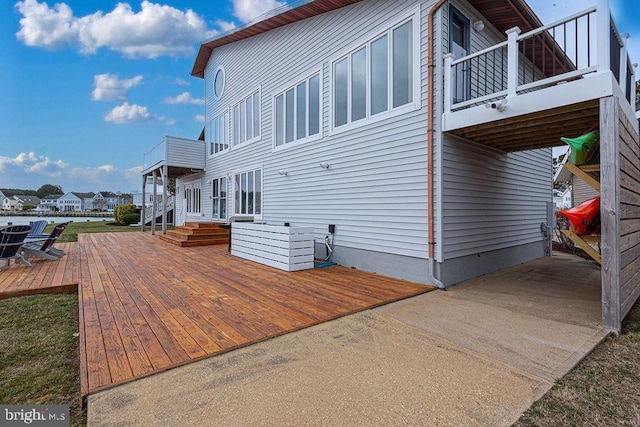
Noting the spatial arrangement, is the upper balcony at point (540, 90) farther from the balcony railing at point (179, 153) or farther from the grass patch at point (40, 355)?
the balcony railing at point (179, 153)

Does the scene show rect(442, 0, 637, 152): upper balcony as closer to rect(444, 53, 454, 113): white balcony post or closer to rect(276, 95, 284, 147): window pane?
rect(444, 53, 454, 113): white balcony post

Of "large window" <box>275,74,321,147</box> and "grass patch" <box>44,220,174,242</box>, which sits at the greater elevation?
"large window" <box>275,74,321,147</box>

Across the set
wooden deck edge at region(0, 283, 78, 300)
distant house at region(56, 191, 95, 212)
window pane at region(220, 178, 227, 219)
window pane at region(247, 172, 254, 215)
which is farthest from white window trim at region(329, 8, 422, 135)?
distant house at region(56, 191, 95, 212)

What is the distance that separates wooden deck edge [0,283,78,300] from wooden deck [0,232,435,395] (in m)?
0.22

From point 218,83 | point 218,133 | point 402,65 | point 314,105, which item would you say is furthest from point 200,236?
point 402,65

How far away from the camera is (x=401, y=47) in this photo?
5.71 m

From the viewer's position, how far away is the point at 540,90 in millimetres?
4031

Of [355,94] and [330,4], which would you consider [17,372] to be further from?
[330,4]

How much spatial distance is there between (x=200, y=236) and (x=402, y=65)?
8.19 meters

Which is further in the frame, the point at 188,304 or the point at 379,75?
the point at 379,75

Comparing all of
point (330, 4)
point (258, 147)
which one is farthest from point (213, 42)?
point (330, 4)

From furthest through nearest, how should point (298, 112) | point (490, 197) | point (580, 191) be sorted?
point (580, 191), point (298, 112), point (490, 197)

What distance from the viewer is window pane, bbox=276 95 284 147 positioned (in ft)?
29.8

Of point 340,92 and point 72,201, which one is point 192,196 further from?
point 72,201
